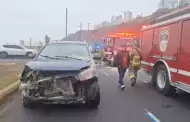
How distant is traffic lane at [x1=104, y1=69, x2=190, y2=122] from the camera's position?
7.09 m

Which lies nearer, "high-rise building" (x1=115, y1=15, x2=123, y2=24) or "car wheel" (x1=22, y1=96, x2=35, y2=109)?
"car wheel" (x1=22, y1=96, x2=35, y2=109)

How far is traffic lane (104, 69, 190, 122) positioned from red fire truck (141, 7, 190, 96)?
1.28 ft

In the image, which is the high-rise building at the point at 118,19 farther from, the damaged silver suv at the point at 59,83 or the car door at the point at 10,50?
the damaged silver suv at the point at 59,83

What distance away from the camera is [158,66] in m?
10.6

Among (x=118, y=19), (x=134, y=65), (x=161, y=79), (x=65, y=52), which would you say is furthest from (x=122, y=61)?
(x=118, y=19)

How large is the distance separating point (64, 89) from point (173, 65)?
3.66m

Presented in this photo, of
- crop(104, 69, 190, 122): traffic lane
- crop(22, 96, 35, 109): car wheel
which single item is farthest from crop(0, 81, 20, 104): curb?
crop(104, 69, 190, 122): traffic lane

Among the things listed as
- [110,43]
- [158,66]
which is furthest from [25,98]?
[110,43]

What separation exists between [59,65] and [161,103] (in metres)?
3.17

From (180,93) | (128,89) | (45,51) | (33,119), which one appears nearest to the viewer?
(33,119)

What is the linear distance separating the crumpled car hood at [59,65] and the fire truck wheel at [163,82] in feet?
10.4

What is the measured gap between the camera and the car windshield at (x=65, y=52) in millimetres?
8320

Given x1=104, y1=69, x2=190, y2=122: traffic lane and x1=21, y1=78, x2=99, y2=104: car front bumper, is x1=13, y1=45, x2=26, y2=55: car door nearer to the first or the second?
x1=104, y1=69, x2=190, y2=122: traffic lane

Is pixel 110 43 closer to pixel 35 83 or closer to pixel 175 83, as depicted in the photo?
pixel 175 83
